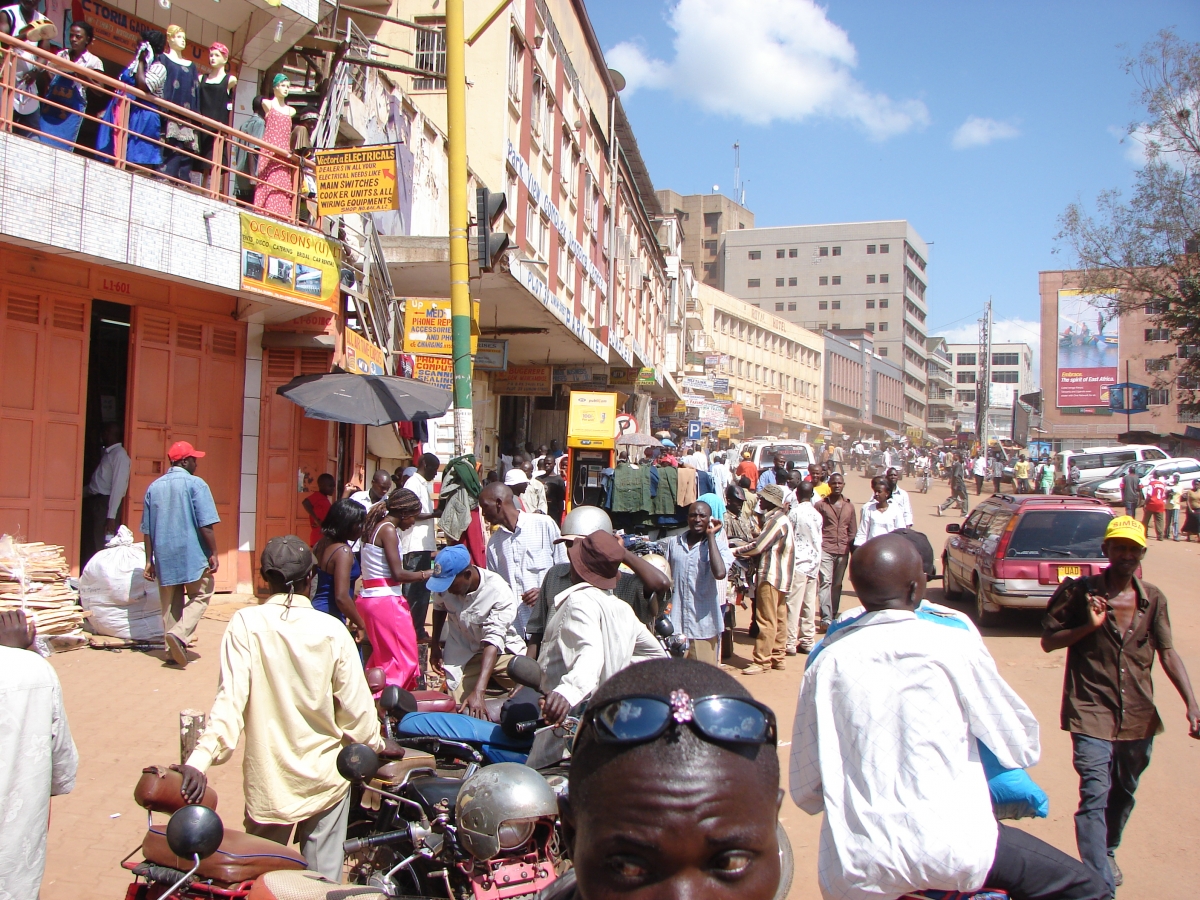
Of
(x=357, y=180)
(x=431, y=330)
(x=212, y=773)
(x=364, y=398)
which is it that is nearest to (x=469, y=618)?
(x=212, y=773)

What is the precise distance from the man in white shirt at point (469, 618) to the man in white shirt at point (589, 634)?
1.20 meters

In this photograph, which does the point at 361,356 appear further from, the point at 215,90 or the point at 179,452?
the point at 179,452

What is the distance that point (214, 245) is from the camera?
30.6ft

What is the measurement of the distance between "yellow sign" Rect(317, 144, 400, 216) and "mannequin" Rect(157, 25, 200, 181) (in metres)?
1.36

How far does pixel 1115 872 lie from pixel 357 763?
3.69 meters

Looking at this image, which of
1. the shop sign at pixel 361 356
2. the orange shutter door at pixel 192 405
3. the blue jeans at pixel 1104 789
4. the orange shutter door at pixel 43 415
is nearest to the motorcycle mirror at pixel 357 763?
the blue jeans at pixel 1104 789

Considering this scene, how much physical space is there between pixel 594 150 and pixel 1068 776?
29534mm

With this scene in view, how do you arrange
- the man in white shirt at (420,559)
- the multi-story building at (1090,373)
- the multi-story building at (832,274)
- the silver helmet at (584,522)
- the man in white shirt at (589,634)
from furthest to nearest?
the multi-story building at (832,274) < the multi-story building at (1090,373) < the man in white shirt at (420,559) < the silver helmet at (584,522) < the man in white shirt at (589,634)

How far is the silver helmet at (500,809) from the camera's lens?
3090 mm

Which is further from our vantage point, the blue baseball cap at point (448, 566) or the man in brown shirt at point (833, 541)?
the man in brown shirt at point (833, 541)

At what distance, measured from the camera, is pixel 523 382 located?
23.5 meters

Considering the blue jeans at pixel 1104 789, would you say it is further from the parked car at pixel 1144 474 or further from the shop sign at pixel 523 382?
the parked car at pixel 1144 474

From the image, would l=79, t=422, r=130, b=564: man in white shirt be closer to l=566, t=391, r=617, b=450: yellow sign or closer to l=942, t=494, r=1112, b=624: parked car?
l=566, t=391, r=617, b=450: yellow sign

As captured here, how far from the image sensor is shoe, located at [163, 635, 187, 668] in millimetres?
7625
